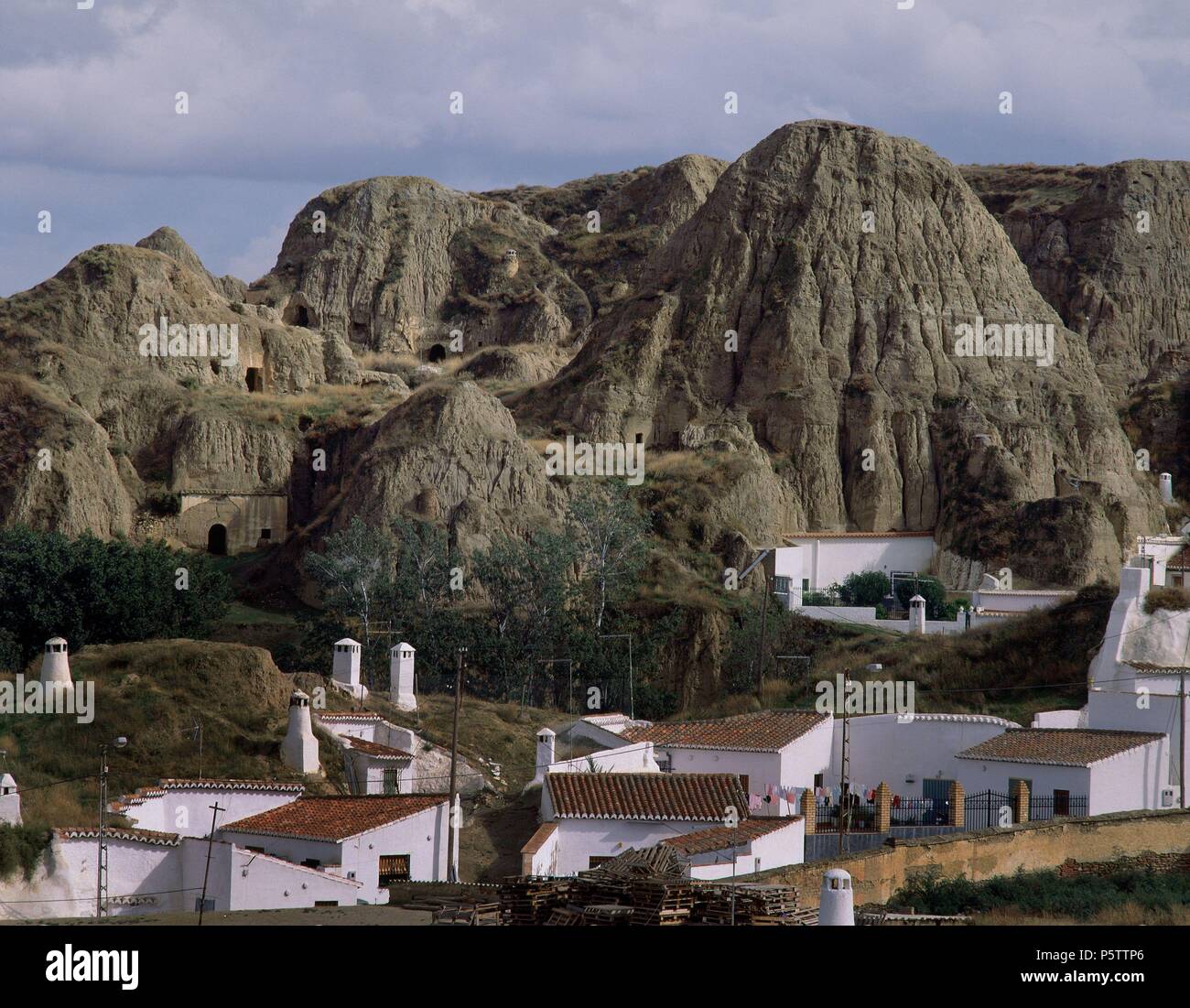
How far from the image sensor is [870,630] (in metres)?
53.9

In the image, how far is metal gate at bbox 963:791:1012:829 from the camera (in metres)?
35.2

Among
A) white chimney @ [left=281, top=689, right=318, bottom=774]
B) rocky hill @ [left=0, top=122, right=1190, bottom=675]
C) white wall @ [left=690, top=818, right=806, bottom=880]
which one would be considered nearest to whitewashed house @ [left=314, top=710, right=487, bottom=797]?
white chimney @ [left=281, top=689, right=318, bottom=774]

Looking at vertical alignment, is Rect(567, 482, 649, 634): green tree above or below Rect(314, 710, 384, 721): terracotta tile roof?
above

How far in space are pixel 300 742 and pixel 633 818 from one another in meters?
7.72

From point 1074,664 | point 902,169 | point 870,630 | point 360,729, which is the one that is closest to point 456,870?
point 360,729

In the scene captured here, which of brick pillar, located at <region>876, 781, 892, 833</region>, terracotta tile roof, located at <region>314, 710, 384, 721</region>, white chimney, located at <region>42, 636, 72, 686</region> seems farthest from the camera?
terracotta tile roof, located at <region>314, 710, 384, 721</region>

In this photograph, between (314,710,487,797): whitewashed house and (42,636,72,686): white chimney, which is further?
(42,636,72,686): white chimney

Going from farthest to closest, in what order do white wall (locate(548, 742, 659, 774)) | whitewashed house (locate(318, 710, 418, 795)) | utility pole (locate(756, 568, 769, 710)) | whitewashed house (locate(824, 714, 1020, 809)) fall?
utility pole (locate(756, 568, 769, 710))
whitewashed house (locate(824, 714, 1020, 809))
whitewashed house (locate(318, 710, 418, 795))
white wall (locate(548, 742, 659, 774))

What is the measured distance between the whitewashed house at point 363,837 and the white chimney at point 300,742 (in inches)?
115

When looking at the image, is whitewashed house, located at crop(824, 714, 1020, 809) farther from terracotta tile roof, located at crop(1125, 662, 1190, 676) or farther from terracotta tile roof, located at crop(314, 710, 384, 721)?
terracotta tile roof, located at crop(314, 710, 384, 721)

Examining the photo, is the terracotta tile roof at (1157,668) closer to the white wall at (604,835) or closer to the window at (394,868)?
the white wall at (604,835)

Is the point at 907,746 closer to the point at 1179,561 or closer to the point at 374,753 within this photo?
the point at 374,753

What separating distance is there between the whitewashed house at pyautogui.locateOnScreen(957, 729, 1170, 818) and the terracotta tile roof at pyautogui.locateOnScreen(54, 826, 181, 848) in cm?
1501

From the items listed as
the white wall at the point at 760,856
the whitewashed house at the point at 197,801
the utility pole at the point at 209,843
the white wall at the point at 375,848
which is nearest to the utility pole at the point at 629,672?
the whitewashed house at the point at 197,801
